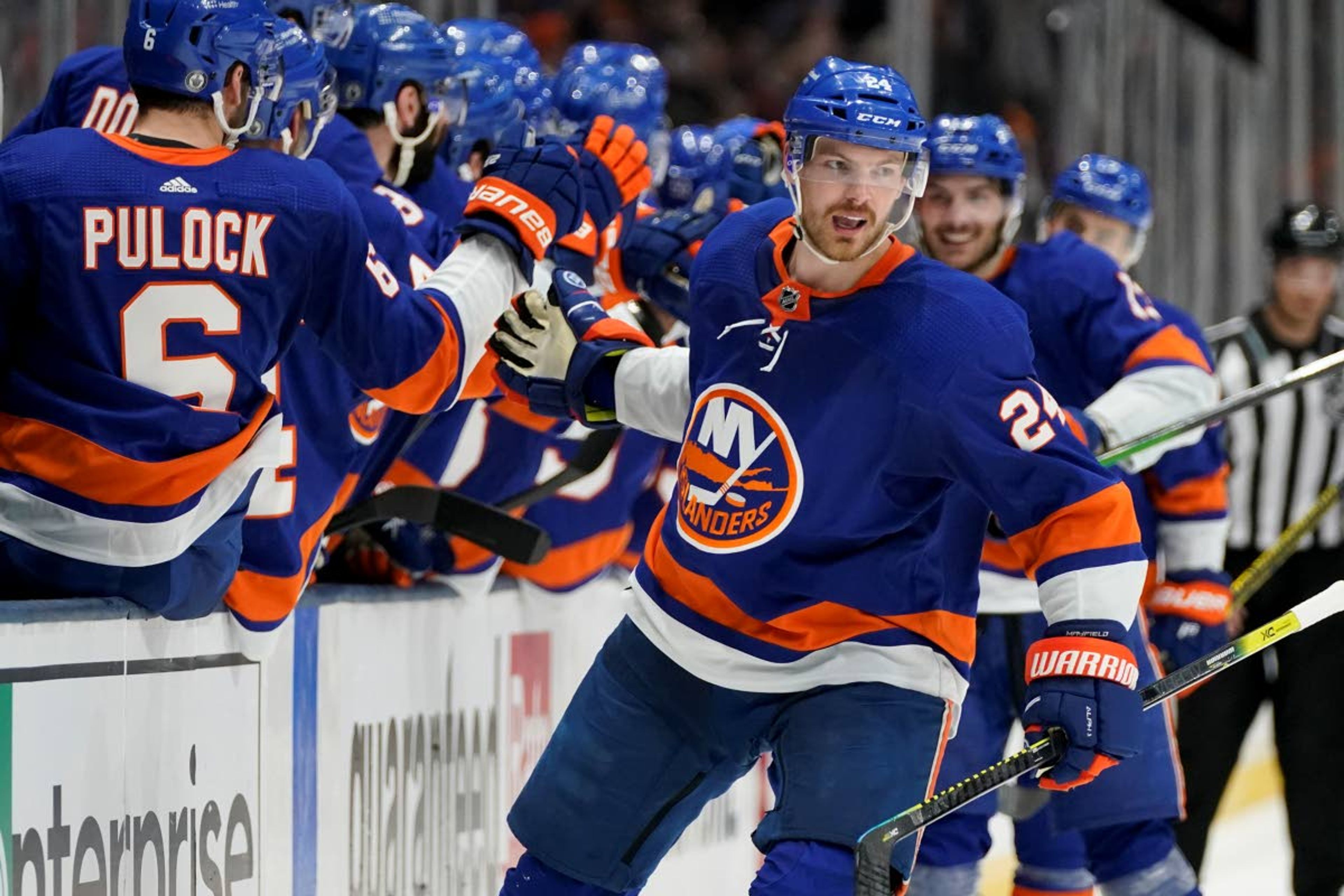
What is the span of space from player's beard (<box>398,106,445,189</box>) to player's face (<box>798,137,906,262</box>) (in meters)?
0.96

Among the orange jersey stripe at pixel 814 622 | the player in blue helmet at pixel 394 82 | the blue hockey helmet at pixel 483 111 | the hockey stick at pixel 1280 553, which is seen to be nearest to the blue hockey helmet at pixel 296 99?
the player in blue helmet at pixel 394 82

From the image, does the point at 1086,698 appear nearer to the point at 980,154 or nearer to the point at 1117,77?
the point at 980,154

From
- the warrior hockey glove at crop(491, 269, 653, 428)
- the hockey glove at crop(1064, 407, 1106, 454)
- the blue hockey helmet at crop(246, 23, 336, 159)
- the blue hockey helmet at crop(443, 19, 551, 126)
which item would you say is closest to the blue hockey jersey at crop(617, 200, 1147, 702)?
the warrior hockey glove at crop(491, 269, 653, 428)

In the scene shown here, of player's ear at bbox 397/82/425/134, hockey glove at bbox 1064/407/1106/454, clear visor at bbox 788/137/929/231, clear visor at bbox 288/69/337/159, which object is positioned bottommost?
hockey glove at bbox 1064/407/1106/454

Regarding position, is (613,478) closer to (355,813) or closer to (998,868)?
(355,813)

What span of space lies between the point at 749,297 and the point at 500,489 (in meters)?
1.12

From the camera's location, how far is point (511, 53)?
3.72 metres

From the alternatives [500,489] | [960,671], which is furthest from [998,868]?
[960,671]

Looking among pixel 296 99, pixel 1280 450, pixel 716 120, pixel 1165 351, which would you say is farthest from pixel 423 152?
pixel 716 120

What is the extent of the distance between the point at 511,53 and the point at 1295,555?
2063 millimetres

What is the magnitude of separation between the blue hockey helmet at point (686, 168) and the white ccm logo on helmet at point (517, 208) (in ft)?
5.03

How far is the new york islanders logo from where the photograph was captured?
2.33 meters

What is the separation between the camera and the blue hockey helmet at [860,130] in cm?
236

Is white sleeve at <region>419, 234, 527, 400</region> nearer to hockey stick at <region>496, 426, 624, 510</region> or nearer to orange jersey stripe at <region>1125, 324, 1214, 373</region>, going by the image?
hockey stick at <region>496, 426, 624, 510</region>
